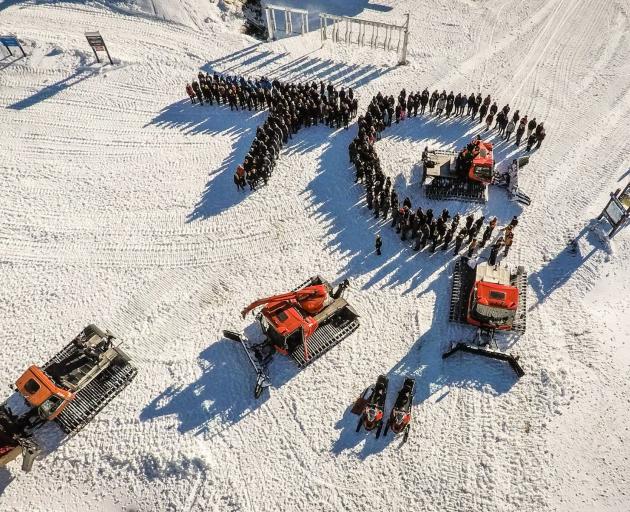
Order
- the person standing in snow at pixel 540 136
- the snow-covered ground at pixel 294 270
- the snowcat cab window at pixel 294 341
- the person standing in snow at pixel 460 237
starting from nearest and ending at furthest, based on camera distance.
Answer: the snow-covered ground at pixel 294 270, the snowcat cab window at pixel 294 341, the person standing in snow at pixel 460 237, the person standing in snow at pixel 540 136

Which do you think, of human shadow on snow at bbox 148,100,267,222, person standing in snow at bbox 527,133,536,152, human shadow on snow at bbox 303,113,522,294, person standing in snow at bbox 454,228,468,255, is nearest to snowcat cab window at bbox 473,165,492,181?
human shadow on snow at bbox 303,113,522,294

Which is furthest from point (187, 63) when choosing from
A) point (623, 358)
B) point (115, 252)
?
point (623, 358)

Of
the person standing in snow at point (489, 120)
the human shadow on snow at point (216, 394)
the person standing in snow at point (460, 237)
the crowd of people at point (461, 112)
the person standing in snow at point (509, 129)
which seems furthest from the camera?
the person standing in snow at point (489, 120)

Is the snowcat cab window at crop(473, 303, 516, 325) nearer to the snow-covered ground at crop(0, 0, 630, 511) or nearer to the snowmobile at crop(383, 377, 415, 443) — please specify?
the snow-covered ground at crop(0, 0, 630, 511)

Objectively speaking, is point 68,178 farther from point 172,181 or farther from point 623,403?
point 623,403

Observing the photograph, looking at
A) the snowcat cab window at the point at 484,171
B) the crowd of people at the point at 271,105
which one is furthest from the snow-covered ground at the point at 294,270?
the snowcat cab window at the point at 484,171

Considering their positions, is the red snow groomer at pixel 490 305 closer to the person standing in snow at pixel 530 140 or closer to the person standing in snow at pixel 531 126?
the person standing in snow at pixel 530 140
